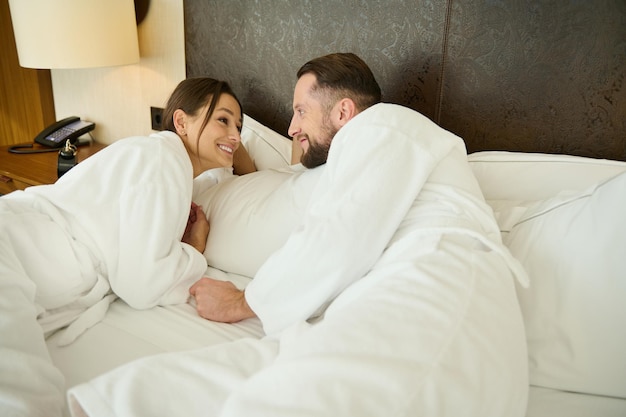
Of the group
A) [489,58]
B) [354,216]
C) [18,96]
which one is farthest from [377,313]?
[18,96]

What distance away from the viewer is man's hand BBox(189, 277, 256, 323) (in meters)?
1.09

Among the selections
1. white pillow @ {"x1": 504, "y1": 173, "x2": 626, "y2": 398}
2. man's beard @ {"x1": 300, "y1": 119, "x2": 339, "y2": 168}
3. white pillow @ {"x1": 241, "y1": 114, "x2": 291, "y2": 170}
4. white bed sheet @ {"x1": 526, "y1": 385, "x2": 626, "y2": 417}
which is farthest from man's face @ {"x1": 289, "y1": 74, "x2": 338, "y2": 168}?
white bed sheet @ {"x1": 526, "y1": 385, "x2": 626, "y2": 417}

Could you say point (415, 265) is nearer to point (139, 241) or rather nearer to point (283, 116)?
point (139, 241)

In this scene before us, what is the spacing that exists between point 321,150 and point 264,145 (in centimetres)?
35

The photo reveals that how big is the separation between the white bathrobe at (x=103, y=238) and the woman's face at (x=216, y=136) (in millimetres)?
223

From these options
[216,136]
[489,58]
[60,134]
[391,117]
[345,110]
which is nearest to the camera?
[391,117]

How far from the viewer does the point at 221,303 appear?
110 cm

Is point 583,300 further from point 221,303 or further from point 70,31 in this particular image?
point 70,31

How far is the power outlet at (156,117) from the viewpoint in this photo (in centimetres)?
208

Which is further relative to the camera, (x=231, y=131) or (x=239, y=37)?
(x=239, y=37)

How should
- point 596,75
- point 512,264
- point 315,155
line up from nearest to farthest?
point 512,264 → point 596,75 → point 315,155

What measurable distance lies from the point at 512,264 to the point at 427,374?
0.32m

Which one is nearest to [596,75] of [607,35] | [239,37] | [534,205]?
[607,35]

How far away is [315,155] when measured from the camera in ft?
4.45
